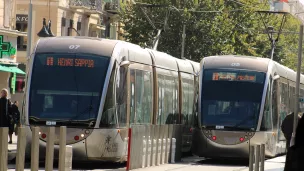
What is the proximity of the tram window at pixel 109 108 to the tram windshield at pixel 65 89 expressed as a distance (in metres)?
0.18

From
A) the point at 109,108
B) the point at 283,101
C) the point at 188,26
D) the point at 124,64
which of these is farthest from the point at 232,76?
the point at 188,26

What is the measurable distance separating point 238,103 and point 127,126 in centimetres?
504

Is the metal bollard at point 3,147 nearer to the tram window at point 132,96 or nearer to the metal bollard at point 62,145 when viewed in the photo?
the metal bollard at point 62,145

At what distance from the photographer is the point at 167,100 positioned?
26.5 metres

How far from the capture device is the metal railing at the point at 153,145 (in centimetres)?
2119

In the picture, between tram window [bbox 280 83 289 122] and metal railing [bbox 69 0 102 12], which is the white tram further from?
metal railing [bbox 69 0 102 12]

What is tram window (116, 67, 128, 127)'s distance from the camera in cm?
2141

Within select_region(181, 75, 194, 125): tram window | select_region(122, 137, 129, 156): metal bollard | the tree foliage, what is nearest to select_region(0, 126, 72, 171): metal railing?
select_region(122, 137, 129, 156): metal bollard

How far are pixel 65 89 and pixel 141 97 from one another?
9.41 feet

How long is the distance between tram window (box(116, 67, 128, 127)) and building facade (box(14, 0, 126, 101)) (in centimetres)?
2787

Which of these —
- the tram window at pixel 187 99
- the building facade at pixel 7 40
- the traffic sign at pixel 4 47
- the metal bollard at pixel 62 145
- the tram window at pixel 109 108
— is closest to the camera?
the metal bollard at pixel 62 145

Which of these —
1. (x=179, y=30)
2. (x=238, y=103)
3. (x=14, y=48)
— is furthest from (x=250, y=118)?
(x=179, y=30)

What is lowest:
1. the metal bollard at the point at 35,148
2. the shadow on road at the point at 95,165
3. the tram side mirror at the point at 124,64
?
the shadow on road at the point at 95,165

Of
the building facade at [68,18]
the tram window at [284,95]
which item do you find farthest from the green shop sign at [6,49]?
the tram window at [284,95]
